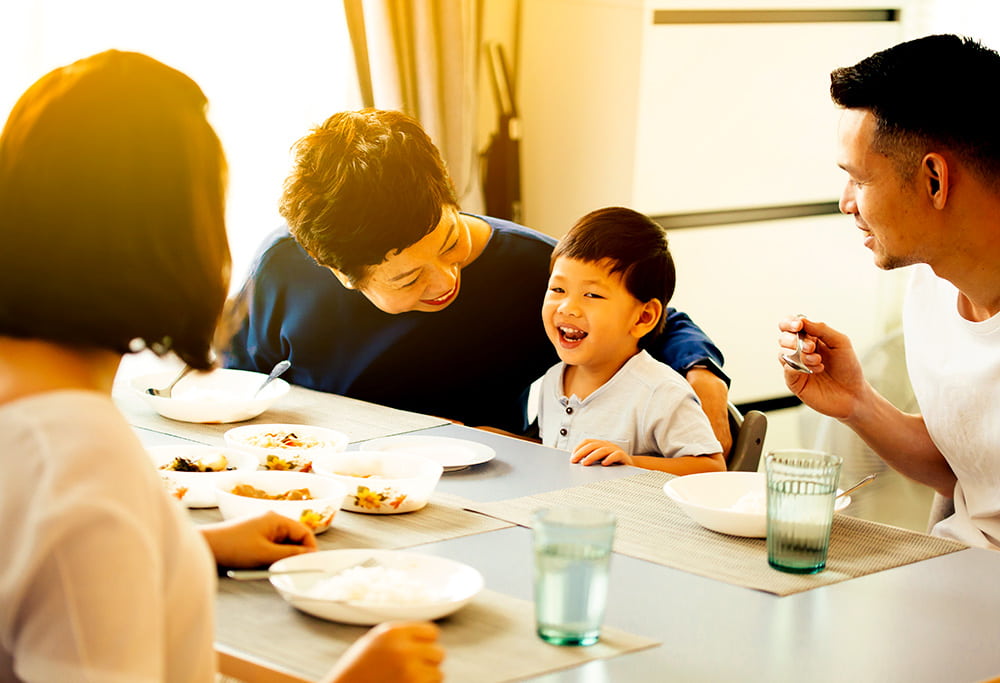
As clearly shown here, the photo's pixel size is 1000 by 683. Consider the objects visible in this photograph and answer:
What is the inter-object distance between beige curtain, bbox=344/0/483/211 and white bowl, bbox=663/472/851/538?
5.77 feet

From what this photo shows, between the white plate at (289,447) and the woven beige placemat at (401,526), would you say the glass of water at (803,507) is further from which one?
the white plate at (289,447)

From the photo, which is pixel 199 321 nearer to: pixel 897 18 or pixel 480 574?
pixel 480 574

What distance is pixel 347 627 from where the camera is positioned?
3.70 feet

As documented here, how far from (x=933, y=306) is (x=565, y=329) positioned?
2.09ft

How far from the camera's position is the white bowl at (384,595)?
1.11m

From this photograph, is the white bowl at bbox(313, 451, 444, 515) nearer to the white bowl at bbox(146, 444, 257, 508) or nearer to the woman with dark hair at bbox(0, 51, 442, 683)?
the white bowl at bbox(146, 444, 257, 508)

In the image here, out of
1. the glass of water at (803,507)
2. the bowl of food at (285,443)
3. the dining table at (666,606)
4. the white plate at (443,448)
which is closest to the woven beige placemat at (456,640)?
the dining table at (666,606)

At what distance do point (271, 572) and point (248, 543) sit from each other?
2.6 inches

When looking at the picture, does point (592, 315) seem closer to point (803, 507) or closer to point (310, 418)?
point (310, 418)

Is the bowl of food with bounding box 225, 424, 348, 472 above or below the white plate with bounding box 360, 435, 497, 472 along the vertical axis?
above

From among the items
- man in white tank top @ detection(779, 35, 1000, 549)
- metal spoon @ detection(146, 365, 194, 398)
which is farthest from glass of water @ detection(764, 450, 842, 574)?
metal spoon @ detection(146, 365, 194, 398)

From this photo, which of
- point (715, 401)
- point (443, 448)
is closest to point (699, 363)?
point (715, 401)

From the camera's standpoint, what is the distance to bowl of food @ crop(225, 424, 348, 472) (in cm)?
165

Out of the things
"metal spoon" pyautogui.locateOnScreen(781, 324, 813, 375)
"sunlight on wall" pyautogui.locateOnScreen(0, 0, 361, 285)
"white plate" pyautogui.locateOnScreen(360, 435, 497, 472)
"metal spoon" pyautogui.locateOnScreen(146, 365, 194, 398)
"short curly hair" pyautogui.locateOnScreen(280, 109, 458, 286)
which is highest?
"sunlight on wall" pyautogui.locateOnScreen(0, 0, 361, 285)
